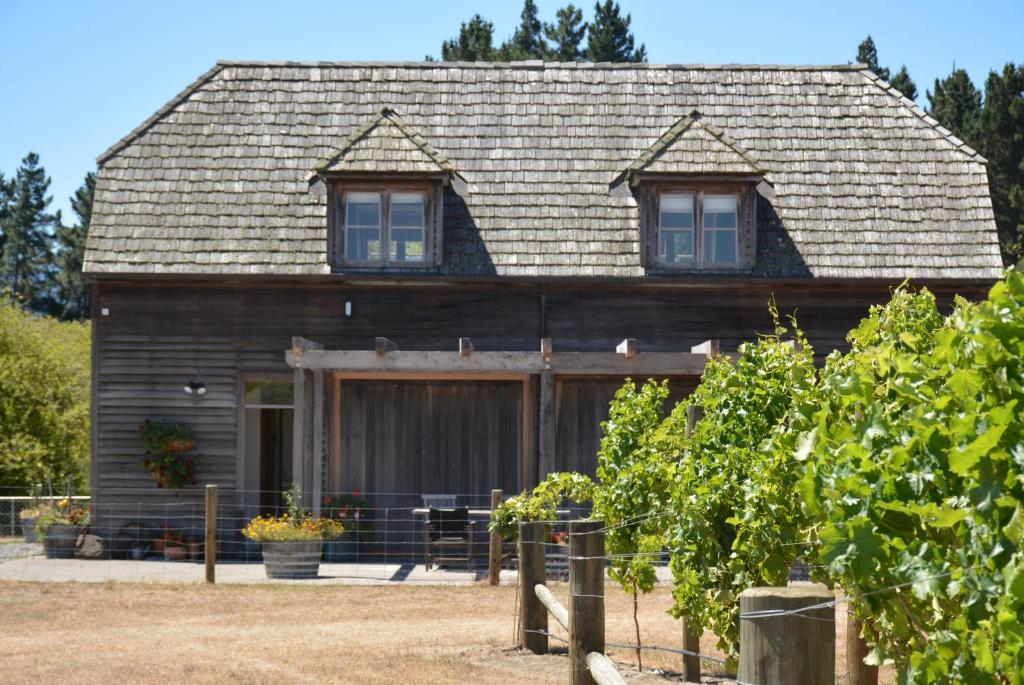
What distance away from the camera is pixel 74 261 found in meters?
68.1

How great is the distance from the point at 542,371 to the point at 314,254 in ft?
13.5

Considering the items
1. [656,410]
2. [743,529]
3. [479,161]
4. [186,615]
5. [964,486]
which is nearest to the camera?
[964,486]

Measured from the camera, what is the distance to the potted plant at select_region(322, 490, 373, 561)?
18.2m

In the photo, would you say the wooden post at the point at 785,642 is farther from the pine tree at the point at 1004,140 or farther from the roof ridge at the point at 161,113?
the pine tree at the point at 1004,140

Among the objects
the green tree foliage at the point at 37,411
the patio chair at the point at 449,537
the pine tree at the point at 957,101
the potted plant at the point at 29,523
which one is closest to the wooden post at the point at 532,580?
the patio chair at the point at 449,537

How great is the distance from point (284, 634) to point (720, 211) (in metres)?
10.5

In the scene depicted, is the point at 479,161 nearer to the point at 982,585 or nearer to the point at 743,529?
the point at 743,529

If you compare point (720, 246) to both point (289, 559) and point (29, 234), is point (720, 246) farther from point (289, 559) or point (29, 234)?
point (29, 234)

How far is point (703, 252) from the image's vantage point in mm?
19703

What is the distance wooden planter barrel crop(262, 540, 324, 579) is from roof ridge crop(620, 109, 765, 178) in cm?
742

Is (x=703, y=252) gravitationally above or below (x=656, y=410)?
above

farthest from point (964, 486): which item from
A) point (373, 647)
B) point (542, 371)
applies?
point (542, 371)

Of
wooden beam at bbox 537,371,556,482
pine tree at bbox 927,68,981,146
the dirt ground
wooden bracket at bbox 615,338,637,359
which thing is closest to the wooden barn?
wooden beam at bbox 537,371,556,482

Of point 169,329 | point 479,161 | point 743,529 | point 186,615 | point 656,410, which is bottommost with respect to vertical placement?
point 186,615
